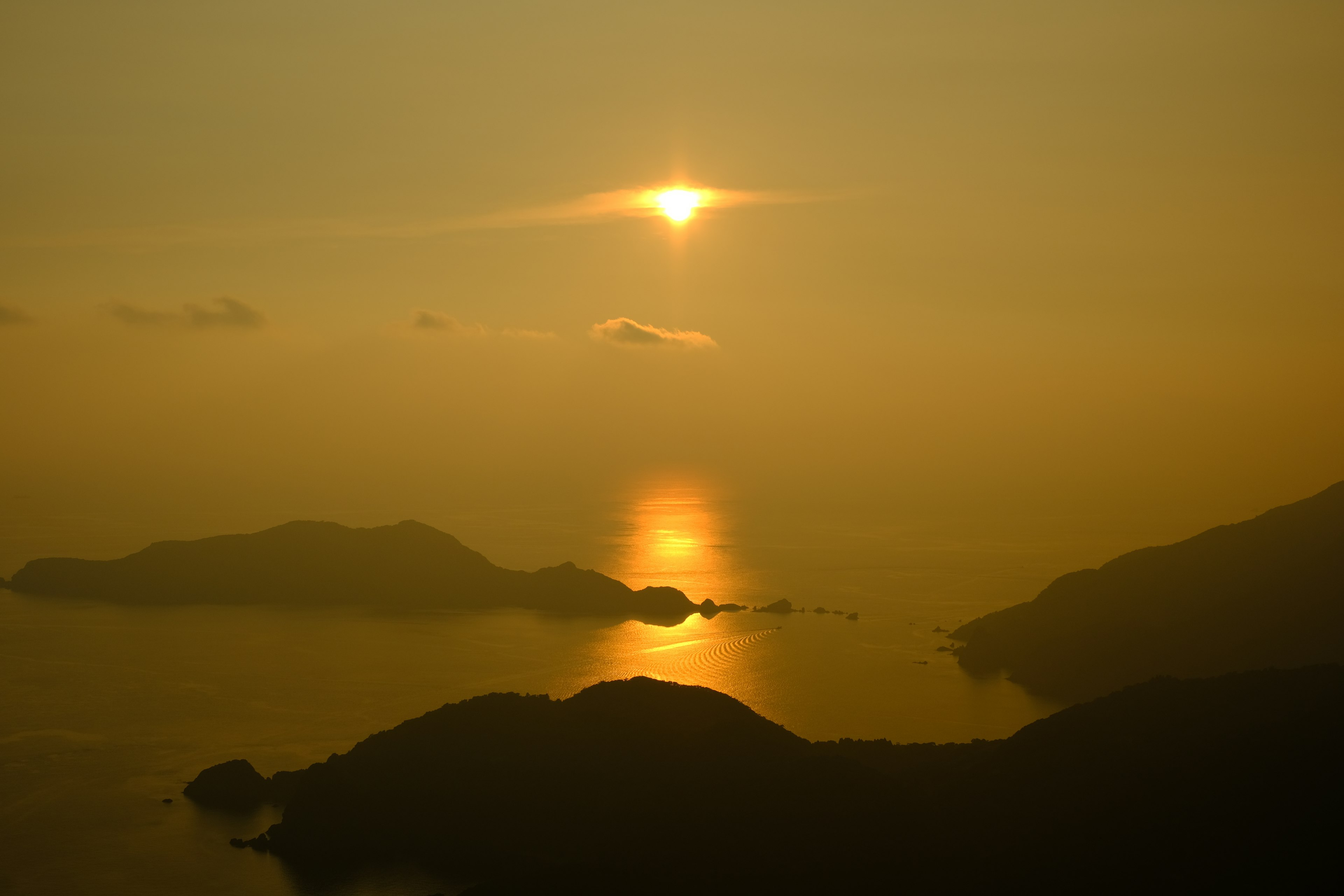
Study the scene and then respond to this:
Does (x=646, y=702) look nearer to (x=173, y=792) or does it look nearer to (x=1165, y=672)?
(x=173, y=792)

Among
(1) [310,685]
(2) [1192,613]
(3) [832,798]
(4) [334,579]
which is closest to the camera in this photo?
(3) [832,798]

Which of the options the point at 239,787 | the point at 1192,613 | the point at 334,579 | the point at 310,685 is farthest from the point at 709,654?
the point at 334,579

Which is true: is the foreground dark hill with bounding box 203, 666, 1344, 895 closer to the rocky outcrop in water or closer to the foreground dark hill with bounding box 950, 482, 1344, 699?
the rocky outcrop in water

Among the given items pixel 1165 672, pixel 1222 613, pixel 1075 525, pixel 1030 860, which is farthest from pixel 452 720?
pixel 1075 525

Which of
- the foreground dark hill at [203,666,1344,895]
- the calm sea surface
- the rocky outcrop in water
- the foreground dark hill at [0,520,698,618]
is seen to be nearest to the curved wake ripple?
the calm sea surface

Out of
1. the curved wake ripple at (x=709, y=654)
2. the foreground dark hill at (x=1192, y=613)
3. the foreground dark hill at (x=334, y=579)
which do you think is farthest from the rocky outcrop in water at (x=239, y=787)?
the foreground dark hill at (x=334, y=579)

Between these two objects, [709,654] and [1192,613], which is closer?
[1192,613]

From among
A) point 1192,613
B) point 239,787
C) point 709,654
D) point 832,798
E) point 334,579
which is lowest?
point 239,787

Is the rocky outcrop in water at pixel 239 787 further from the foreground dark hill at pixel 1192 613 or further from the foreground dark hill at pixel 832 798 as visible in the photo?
the foreground dark hill at pixel 1192 613

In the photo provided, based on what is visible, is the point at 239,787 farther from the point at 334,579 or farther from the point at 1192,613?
the point at 334,579
